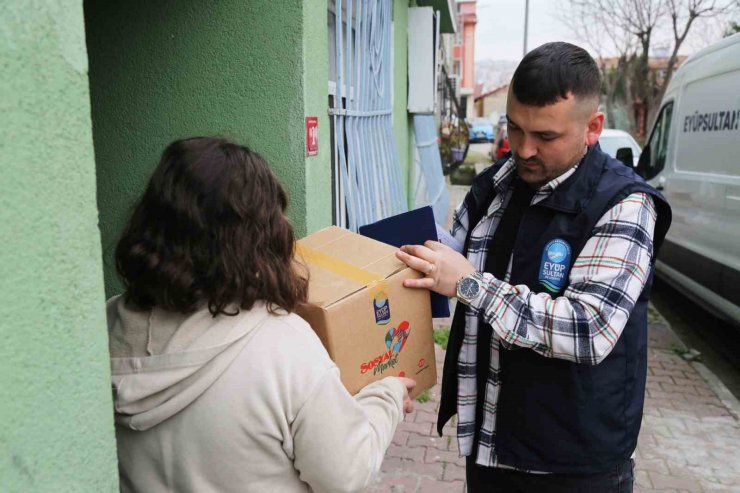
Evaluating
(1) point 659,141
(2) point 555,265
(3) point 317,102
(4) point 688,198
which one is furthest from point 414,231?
(1) point 659,141

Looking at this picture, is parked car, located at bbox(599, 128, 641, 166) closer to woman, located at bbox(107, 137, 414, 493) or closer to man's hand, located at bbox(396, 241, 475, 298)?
man's hand, located at bbox(396, 241, 475, 298)

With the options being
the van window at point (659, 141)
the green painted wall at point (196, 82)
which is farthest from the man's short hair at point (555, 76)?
the van window at point (659, 141)

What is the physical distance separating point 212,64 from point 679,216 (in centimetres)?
474

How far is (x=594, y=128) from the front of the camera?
5.37 feet

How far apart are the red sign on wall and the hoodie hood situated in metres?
1.50

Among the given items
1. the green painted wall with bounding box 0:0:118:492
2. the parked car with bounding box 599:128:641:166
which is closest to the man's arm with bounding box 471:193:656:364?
the green painted wall with bounding box 0:0:118:492

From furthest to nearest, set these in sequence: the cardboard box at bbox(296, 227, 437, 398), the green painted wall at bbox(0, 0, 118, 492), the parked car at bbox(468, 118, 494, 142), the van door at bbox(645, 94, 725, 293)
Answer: the parked car at bbox(468, 118, 494, 142) → the van door at bbox(645, 94, 725, 293) → the cardboard box at bbox(296, 227, 437, 398) → the green painted wall at bbox(0, 0, 118, 492)

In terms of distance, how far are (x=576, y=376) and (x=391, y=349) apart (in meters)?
0.48

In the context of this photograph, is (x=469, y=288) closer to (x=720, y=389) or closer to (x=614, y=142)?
(x=720, y=389)

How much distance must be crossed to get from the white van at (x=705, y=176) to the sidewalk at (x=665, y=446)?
2.37 ft

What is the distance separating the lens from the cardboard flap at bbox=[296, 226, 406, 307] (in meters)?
1.50

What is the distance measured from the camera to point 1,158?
87 centimetres

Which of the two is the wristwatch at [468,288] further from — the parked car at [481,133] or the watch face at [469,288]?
the parked car at [481,133]

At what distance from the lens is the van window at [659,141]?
20.3 ft
